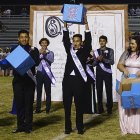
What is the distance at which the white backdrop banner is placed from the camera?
13258 millimetres

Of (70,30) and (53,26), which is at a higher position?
(53,26)

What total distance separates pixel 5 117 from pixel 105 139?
125 inches

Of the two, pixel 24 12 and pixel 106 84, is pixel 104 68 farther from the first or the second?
pixel 24 12

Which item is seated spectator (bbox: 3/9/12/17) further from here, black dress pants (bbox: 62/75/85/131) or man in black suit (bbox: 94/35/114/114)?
black dress pants (bbox: 62/75/85/131)

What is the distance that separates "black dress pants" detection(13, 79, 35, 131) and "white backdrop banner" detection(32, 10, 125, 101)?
5172mm

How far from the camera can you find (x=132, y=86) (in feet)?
26.3

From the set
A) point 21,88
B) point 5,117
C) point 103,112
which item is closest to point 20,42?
point 21,88

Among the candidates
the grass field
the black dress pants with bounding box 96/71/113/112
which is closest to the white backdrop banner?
the grass field

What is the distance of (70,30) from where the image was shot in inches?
531

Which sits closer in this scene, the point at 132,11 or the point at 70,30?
the point at 70,30

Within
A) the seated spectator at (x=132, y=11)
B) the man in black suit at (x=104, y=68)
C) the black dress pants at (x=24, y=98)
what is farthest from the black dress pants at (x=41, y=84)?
the seated spectator at (x=132, y=11)

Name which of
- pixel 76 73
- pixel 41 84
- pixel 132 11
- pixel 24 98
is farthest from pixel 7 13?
pixel 76 73

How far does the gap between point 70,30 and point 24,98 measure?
5.47m

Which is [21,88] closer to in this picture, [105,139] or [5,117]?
[105,139]
